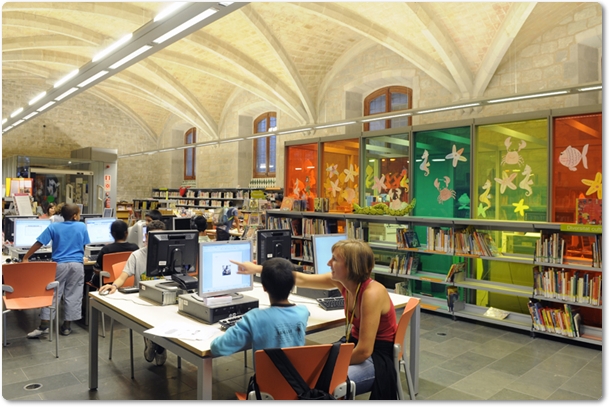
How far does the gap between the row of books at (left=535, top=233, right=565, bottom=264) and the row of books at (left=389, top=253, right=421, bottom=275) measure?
1.76m

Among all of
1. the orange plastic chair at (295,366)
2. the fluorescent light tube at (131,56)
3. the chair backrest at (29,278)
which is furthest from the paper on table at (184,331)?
the fluorescent light tube at (131,56)

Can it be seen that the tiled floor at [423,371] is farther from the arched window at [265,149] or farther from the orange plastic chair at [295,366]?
the arched window at [265,149]

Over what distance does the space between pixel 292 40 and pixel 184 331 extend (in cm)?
1017

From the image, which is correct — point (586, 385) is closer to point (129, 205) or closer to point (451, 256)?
point (451, 256)

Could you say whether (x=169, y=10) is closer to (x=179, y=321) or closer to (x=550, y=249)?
(x=179, y=321)

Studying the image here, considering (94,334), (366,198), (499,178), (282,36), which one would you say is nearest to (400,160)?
(366,198)

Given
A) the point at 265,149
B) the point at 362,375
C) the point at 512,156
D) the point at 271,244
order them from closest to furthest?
the point at 362,375 → the point at 271,244 → the point at 512,156 → the point at 265,149

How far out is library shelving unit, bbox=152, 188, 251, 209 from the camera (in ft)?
52.5

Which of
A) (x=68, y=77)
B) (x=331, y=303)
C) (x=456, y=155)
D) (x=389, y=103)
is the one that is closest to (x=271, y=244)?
(x=331, y=303)

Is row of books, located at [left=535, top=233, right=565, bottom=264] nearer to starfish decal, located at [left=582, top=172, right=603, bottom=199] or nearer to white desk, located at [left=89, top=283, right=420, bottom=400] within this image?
starfish decal, located at [left=582, top=172, right=603, bottom=199]

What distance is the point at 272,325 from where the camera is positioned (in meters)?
2.43

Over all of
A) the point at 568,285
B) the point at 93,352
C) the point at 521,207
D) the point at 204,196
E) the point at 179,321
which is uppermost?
the point at 204,196

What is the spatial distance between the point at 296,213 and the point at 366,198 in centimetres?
127

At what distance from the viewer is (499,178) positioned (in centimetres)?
614
